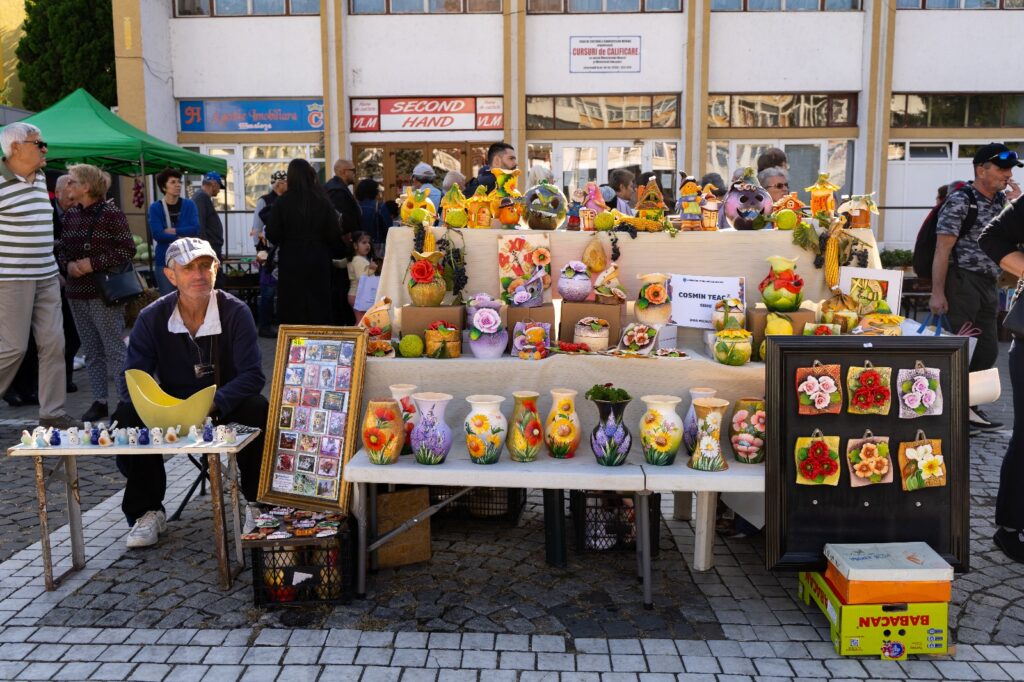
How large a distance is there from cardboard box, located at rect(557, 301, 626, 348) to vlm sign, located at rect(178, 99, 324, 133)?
40.1ft

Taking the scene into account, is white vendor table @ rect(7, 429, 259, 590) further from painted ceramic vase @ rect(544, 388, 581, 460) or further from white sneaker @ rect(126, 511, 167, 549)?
painted ceramic vase @ rect(544, 388, 581, 460)

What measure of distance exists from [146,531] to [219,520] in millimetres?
692

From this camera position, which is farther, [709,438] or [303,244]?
[303,244]

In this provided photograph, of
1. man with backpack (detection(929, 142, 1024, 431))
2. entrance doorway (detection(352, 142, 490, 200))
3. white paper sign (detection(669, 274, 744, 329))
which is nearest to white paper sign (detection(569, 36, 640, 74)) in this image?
entrance doorway (detection(352, 142, 490, 200))

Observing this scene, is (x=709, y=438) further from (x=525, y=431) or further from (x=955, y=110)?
(x=955, y=110)

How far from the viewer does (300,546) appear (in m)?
3.07

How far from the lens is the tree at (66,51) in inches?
743

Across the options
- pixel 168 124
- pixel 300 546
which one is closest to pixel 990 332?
pixel 300 546

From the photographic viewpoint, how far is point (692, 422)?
3.12m

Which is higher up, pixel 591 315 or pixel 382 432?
pixel 591 315

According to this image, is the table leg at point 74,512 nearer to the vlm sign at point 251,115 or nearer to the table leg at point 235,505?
the table leg at point 235,505

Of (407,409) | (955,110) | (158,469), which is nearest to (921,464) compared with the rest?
(407,409)

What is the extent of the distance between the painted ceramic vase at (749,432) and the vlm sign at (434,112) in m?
12.2

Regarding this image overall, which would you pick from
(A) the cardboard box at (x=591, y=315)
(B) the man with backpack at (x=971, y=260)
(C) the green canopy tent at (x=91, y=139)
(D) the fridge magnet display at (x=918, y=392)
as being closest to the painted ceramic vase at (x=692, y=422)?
(A) the cardboard box at (x=591, y=315)
